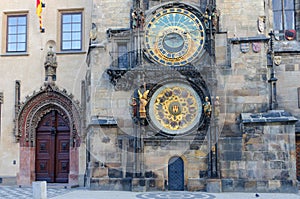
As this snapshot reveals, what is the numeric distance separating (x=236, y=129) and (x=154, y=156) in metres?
2.96

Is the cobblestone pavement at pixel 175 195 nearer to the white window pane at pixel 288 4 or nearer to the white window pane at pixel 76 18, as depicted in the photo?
the white window pane at pixel 76 18

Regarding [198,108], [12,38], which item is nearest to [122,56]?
[198,108]

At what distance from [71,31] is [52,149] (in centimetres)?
523

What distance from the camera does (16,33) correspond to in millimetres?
19453

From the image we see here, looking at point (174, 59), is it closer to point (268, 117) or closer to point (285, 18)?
point (268, 117)

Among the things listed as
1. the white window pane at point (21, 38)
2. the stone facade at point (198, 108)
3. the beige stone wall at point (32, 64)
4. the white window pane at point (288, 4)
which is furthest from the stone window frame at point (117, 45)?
the white window pane at point (288, 4)

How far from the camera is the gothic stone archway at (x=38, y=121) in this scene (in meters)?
18.2

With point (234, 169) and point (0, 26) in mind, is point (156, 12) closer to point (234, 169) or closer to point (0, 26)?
point (234, 169)

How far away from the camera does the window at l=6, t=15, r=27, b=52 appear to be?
63.5 ft

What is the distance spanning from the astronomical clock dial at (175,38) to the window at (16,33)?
6754mm

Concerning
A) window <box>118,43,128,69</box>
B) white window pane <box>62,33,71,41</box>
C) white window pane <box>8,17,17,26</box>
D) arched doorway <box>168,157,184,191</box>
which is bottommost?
arched doorway <box>168,157,184,191</box>

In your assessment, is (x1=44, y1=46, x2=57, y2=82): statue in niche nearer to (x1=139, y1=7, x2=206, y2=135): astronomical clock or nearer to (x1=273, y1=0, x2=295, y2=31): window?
(x1=139, y1=7, x2=206, y2=135): astronomical clock

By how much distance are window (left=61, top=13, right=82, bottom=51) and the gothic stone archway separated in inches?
79.8

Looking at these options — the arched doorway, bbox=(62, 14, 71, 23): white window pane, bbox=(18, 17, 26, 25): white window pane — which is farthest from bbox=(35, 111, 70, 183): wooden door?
the arched doorway
